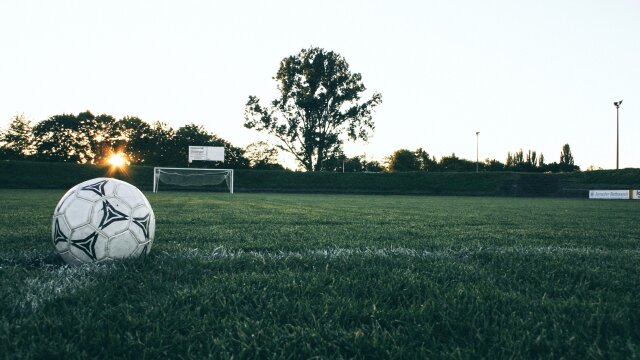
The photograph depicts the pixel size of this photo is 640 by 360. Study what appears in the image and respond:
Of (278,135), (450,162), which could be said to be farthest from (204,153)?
(450,162)

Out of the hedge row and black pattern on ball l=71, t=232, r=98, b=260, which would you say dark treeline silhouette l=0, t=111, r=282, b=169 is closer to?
the hedge row

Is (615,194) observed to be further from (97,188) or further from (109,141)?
(109,141)

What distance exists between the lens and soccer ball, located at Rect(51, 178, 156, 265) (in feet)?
8.23

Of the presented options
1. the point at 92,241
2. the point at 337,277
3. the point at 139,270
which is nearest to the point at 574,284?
the point at 337,277

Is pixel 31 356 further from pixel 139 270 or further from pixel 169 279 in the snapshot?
pixel 139 270

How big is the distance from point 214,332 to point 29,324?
79cm

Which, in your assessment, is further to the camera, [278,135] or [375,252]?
[278,135]

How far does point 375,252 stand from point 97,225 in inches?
87.2

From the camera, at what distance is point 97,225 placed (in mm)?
2498

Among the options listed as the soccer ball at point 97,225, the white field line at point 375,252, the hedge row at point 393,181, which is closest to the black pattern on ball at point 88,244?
the soccer ball at point 97,225

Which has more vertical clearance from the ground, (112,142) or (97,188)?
(112,142)

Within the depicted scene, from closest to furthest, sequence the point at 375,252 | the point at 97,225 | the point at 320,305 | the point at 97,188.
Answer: the point at 320,305, the point at 97,225, the point at 97,188, the point at 375,252

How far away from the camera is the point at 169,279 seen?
2291mm

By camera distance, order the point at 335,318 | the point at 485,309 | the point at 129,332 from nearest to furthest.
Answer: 1. the point at 129,332
2. the point at 335,318
3. the point at 485,309
